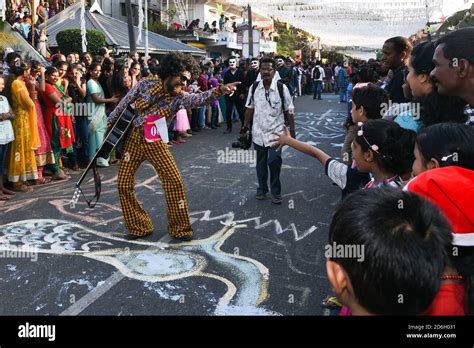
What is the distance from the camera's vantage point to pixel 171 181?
15.1ft

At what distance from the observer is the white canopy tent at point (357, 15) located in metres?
10.4

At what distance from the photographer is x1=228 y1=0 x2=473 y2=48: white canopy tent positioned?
10367 millimetres

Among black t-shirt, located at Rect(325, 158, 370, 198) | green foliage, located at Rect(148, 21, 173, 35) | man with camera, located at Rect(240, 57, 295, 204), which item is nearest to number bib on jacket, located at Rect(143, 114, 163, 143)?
man with camera, located at Rect(240, 57, 295, 204)

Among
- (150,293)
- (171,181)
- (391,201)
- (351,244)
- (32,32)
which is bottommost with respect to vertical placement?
(150,293)

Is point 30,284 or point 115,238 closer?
point 30,284

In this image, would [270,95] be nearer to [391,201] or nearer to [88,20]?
[391,201]

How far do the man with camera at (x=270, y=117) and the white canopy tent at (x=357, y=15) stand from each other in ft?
14.8

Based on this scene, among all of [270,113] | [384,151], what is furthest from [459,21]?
[384,151]

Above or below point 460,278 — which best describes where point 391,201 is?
above

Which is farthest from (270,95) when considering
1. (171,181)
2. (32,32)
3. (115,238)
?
(32,32)

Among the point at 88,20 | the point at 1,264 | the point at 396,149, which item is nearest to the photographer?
the point at 396,149

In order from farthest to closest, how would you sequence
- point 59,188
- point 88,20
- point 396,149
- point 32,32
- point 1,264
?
1. point 88,20
2. point 32,32
3. point 59,188
4. point 1,264
5. point 396,149

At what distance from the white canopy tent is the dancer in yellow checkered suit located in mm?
6094

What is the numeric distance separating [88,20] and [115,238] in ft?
55.9
